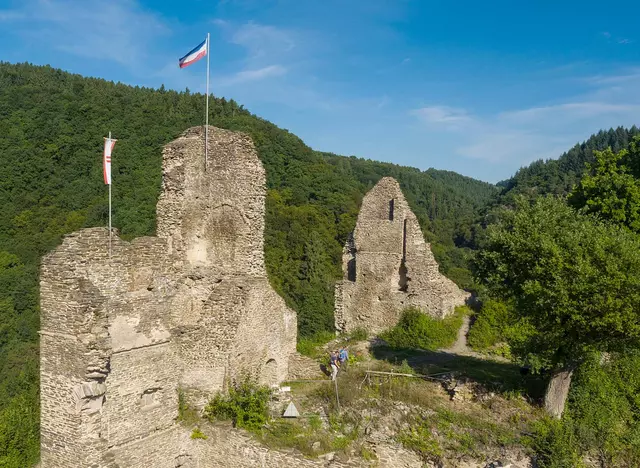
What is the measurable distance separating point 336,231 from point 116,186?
932 inches

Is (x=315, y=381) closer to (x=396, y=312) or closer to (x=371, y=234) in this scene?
(x=396, y=312)

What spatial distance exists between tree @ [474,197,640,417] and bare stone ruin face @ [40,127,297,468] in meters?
5.93

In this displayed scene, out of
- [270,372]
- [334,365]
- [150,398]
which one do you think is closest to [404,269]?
[334,365]

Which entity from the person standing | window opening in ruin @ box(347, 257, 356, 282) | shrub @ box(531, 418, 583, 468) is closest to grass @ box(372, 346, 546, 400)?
shrub @ box(531, 418, 583, 468)

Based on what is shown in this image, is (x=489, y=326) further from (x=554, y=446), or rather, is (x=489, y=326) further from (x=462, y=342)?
(x=554, y=446)

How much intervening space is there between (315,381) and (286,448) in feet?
10.9

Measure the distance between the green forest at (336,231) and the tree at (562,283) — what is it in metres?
0.03

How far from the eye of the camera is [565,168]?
89562mm

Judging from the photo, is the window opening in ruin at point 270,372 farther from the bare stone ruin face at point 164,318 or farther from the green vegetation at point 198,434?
the green vegetation at point 198,434

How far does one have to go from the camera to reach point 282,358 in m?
14.3

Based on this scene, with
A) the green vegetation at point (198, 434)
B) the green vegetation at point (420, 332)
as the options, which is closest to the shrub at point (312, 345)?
the green vegetation at point (420, 332)

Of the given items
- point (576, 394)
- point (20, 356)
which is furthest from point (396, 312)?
point (20, 356)

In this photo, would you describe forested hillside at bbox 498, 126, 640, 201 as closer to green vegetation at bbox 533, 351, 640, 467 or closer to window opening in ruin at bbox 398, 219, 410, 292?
window opening in ruin at bbox 398, 219, 410, 292

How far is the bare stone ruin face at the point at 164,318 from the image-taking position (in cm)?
1033
